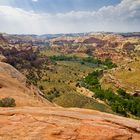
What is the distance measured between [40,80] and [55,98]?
46735 mm

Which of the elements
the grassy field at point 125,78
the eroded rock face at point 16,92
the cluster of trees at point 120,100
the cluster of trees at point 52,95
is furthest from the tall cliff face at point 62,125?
the grassy field at point 125,78

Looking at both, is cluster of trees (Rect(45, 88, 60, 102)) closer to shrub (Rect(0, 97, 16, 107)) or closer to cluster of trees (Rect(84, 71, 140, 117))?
cluster of trees (Rect(84, 71, 140, 117))

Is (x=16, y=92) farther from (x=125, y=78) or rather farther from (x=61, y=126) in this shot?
(x=125, y=78)

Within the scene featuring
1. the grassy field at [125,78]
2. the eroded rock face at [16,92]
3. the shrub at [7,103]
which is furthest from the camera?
the grassy field at [125,78]

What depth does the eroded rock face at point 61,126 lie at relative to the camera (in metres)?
19.6

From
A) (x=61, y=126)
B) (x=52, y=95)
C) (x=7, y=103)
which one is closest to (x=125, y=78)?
(x=52, y=95)

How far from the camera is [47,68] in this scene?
649ft

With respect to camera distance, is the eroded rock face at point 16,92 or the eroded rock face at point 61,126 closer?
the eroded rock face at point 61,126

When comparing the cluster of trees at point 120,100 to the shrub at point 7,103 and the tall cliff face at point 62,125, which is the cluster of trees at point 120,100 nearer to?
the shrub at point 7,103

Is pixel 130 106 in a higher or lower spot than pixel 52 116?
lower

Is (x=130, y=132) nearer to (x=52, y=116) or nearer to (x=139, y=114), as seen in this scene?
(x=52, y=116)

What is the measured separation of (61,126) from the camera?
67.1ft

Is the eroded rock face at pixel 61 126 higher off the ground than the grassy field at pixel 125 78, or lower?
higher

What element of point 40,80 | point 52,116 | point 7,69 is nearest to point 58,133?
point 52,116
